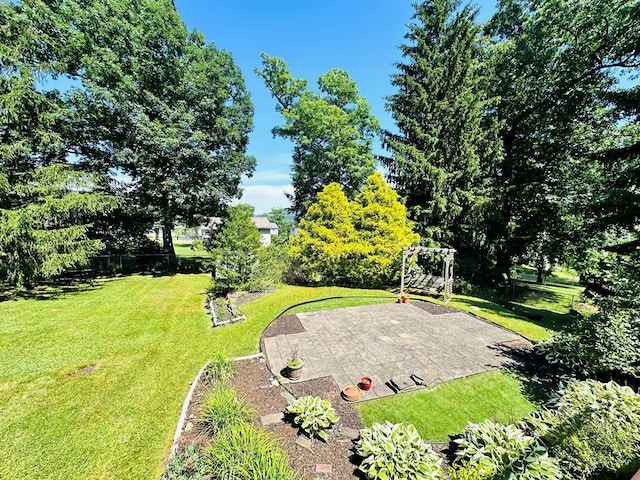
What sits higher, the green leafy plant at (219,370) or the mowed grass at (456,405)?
the green leafy plant at (219,370)

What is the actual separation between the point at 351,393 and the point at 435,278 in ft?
29.9

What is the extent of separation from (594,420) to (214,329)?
827 centimetres

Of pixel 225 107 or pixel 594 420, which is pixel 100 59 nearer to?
pixel 225 107

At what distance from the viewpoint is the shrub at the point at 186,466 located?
10.1ft

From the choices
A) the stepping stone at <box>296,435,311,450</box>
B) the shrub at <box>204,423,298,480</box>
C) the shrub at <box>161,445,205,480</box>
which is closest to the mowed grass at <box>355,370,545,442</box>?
the stepping stone at <box>296,435,311,450</box>

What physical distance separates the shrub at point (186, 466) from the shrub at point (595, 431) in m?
4.26

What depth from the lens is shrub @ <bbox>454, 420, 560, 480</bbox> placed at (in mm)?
2861

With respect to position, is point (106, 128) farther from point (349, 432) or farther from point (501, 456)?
point (501, 456)

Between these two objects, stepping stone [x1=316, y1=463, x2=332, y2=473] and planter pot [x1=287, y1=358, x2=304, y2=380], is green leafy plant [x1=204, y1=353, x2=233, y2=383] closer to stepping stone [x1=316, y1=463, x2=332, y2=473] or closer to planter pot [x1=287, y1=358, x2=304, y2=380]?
planter pot [x1=287, y1=358, x2=304, y2=380]

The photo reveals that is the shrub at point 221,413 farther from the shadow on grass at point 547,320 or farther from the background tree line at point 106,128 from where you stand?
the background tree line at point 106,128

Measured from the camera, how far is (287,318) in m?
8.74

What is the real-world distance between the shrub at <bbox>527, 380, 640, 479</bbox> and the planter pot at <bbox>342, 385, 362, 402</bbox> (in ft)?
8.51

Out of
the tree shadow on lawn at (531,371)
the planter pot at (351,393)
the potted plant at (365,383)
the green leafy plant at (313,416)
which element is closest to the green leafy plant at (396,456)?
the green leafy plant at (313,416)

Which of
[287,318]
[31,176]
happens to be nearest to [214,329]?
[287,318]
